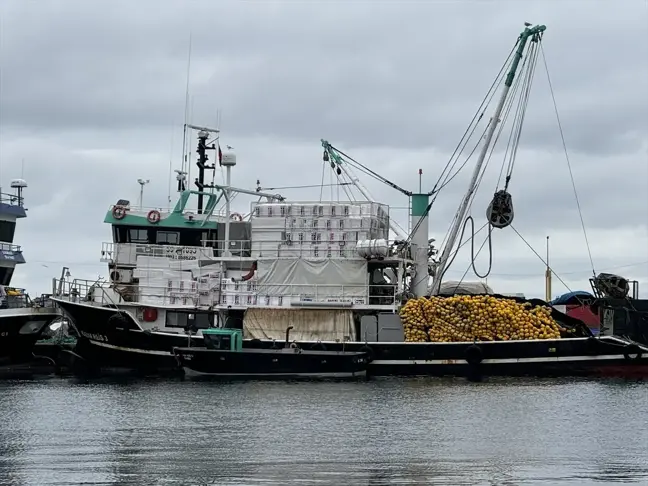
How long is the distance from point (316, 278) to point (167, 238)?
8.69 m

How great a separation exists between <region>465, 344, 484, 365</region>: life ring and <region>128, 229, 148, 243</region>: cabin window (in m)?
18.1

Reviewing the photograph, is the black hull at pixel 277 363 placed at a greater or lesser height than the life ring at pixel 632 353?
lesser

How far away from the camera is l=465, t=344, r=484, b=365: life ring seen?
5166 centimetres

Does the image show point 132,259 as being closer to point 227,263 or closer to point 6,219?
point 227,263

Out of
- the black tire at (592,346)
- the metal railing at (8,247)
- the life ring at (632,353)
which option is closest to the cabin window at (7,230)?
the metal railing at (8,247)

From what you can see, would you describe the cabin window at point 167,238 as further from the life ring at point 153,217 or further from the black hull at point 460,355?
the black hull at point 460,355

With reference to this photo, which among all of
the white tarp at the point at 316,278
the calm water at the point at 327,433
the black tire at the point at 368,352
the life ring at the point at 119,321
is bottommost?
the calm water at the point at 327,433

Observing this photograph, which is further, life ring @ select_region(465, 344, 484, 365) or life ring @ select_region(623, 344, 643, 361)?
life ring @ select_region(465, 344, 484, 365)

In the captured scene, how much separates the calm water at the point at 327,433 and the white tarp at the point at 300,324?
13.8 ft

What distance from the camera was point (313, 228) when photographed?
182ft

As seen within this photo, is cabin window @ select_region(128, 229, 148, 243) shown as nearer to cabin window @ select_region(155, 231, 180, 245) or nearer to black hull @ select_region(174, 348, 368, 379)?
cabin window @ select_region(155, 231, 180, 245)

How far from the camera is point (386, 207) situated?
57.6 meters

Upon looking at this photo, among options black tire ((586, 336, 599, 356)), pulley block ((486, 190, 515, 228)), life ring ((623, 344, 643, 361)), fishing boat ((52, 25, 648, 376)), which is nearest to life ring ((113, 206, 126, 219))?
fishing boat ((52, 25, 648, 376))

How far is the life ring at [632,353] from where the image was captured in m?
51.4
